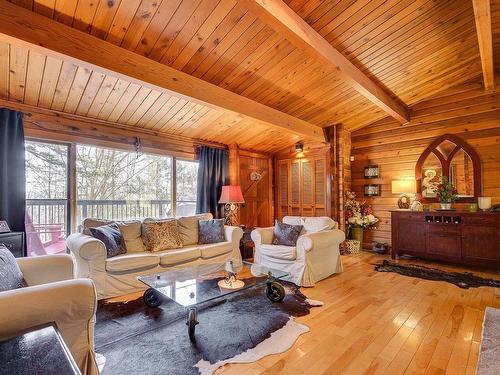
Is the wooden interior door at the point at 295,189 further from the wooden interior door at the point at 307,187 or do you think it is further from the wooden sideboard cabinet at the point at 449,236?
the wooden sideboard cabinet at the point at 449,236

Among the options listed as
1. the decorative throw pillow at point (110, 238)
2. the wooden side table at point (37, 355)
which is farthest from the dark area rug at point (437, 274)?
the wooden side table at point (37, 355)

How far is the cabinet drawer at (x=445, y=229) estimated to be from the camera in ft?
13.8

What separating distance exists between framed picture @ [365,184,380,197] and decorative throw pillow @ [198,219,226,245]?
3.30 meters

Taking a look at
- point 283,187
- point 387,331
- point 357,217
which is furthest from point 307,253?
point 283,187

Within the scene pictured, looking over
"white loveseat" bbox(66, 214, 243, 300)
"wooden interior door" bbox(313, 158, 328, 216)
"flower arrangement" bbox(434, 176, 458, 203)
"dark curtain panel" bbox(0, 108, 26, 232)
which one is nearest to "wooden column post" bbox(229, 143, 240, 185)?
"wooden interior door" bbox(313, 158, 328, 216)

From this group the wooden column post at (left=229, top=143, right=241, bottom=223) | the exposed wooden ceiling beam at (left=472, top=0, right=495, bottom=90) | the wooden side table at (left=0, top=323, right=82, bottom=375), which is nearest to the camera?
the wooden side table at (left=0, top=323, right=82, bottom=375)

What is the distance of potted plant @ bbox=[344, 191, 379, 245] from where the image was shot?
545cm

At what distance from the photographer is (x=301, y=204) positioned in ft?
19.3

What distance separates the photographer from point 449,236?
4258mm

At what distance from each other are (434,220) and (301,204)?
2.42 metres

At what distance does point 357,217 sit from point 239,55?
13.1 ft

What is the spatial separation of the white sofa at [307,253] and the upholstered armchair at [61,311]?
2.48 meters

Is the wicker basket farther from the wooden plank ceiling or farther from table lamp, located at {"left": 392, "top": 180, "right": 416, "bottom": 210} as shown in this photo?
the wooden plank ceiling

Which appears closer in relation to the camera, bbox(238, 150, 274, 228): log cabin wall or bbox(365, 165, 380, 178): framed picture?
bbox(365, 165, 380, 178): framed picture
